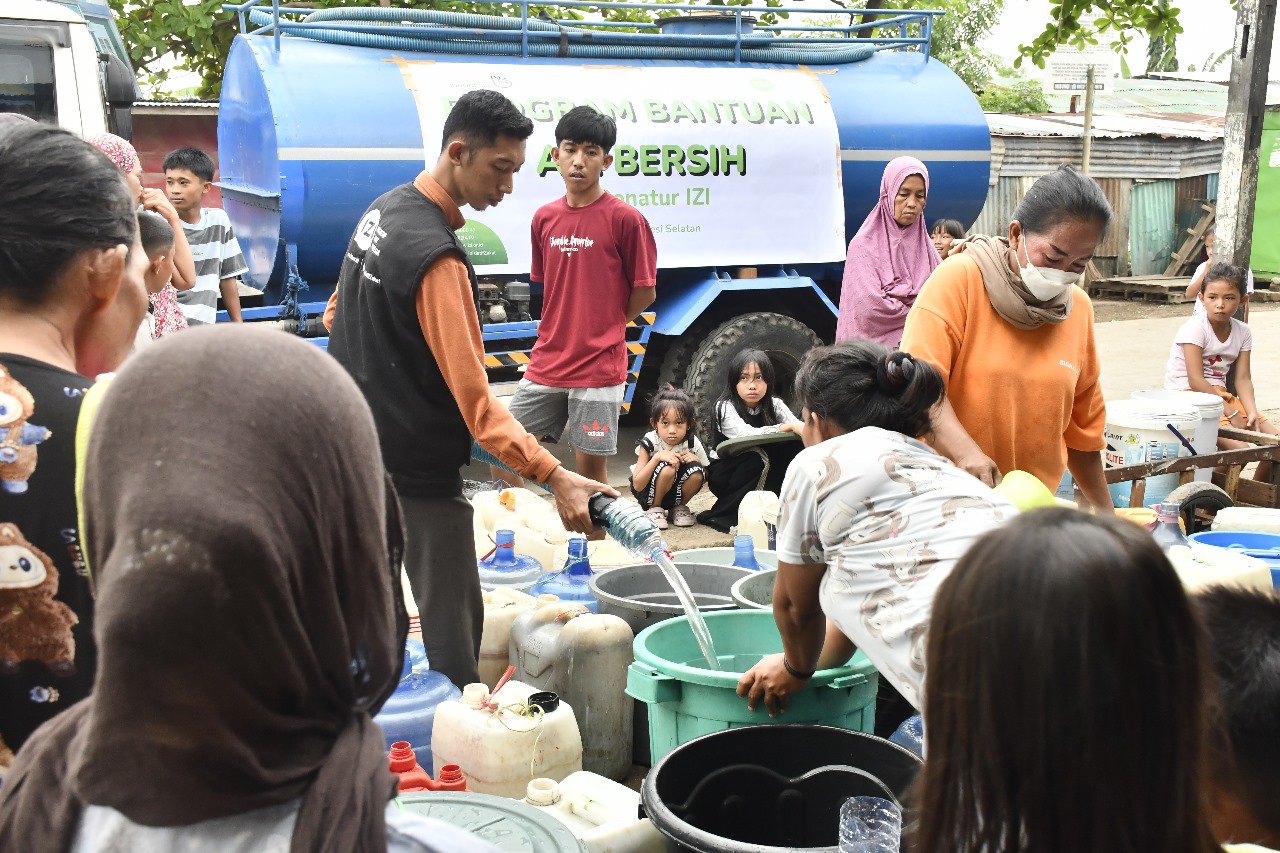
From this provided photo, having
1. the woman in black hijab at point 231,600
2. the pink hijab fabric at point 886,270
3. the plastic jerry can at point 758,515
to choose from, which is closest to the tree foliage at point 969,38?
the pink hijab fabric at point 886,270

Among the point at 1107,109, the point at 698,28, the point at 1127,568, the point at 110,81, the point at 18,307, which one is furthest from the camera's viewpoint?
the point at 1107,109

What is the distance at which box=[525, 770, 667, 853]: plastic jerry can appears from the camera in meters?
2.71

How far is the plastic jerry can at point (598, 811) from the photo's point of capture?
2.71 meters

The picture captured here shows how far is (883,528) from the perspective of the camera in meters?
2.47

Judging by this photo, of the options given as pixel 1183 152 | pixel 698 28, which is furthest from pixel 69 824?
pixel 1183 152

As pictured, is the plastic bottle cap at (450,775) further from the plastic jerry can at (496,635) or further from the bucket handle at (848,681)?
the plastic jerry can at (496,635)

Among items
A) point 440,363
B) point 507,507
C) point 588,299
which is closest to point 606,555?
point 507,507

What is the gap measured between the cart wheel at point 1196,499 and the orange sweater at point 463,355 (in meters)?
3.28

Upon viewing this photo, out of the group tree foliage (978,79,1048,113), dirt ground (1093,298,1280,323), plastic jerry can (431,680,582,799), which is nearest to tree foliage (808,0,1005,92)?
tree foliage (978,79,1048,113)

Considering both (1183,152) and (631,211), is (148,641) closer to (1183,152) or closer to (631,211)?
(631,211)

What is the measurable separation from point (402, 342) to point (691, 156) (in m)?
4.79

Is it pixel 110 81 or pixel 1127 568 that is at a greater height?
pixel 110 81

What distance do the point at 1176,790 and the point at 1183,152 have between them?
19.9m

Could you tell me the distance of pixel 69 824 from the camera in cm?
107
